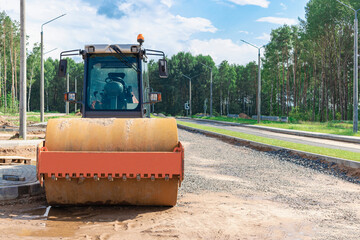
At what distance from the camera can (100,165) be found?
5332mm

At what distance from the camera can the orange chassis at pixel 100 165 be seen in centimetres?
532

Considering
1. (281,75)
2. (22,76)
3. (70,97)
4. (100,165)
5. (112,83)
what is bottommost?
(100,165)

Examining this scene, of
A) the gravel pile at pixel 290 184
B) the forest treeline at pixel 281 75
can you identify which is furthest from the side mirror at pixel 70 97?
the forest treeline at pixel 281 75

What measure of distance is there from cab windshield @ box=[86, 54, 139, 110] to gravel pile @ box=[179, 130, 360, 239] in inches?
89.2

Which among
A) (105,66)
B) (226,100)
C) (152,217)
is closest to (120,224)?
(152,217)

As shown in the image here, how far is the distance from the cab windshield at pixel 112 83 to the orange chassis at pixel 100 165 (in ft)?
8.15

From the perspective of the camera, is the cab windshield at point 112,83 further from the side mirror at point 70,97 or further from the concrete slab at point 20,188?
the concrete slab at point 20,188

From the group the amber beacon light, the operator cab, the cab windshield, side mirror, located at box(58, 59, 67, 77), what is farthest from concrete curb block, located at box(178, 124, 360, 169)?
side mirror, located at box(58, 59, 67, 77)

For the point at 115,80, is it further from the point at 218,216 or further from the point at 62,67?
the point at 218,216

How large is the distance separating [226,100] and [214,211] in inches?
4089

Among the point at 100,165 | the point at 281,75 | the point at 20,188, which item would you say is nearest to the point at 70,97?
the point at 20,188

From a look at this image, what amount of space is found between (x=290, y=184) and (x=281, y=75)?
7156cm

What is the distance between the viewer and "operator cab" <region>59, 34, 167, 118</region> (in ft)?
25.3

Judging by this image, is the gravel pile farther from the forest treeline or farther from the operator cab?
the forest treeline
